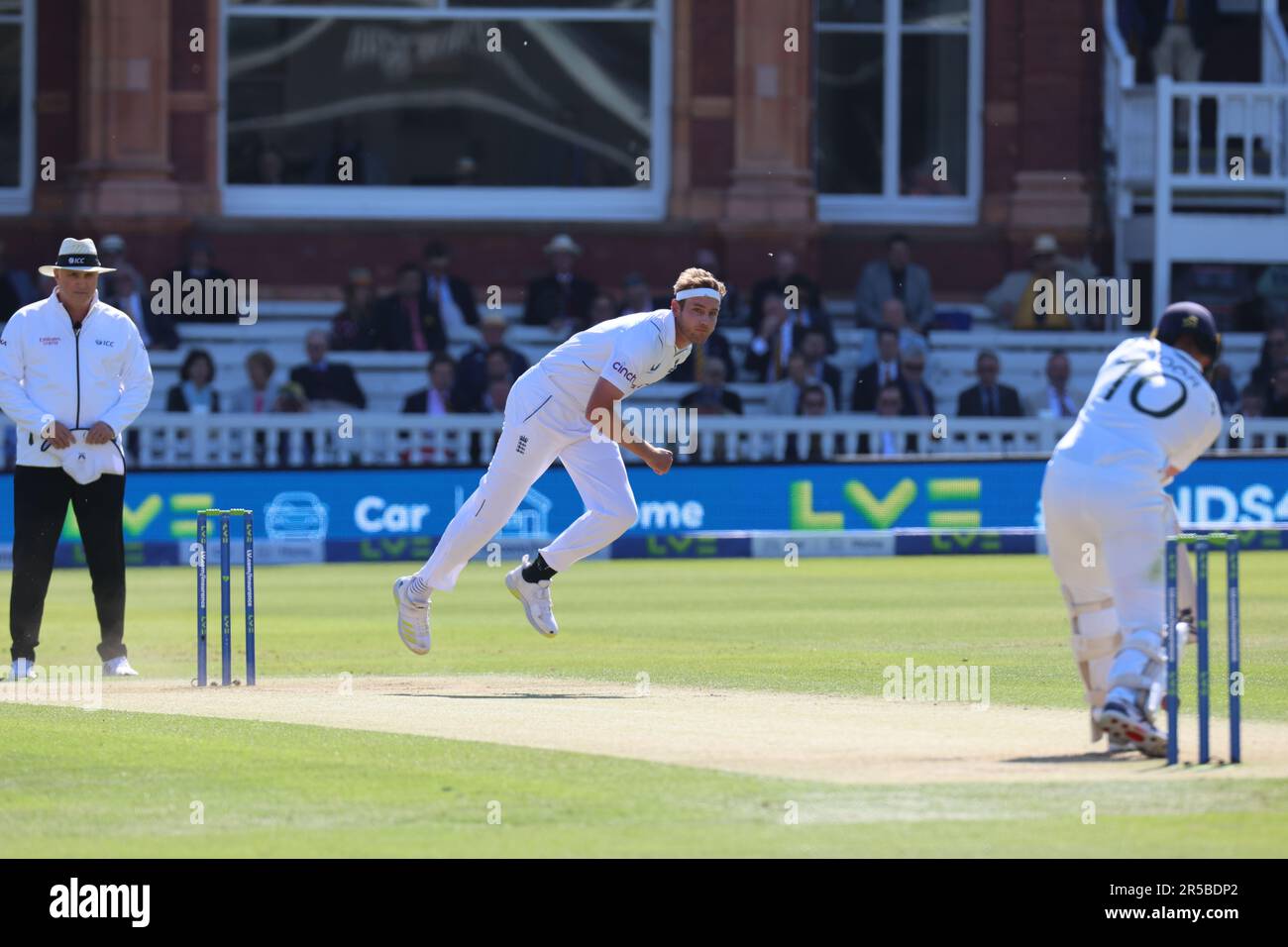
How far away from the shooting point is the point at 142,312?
23.1m

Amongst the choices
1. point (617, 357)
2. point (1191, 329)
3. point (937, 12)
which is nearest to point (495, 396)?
point (937, 12)

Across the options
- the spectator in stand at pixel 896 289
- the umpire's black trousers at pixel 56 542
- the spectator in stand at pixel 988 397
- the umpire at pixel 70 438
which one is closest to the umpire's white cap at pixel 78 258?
the umpire at pixel 70 438

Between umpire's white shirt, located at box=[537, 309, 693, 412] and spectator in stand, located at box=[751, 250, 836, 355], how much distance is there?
38.9 ft

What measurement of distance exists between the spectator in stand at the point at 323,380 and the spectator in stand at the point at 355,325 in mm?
1126

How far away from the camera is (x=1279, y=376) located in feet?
77.8

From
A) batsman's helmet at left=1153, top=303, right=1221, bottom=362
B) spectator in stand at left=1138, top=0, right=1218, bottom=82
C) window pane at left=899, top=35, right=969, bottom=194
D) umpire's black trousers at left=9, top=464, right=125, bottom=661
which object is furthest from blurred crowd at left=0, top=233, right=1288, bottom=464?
batsman's helmet at left=1153, top=303, right=1221, bottom=362

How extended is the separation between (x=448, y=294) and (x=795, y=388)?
141 inches

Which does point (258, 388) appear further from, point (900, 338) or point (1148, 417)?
point (1148, 417)

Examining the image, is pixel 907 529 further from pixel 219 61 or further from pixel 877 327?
pixel 219 61

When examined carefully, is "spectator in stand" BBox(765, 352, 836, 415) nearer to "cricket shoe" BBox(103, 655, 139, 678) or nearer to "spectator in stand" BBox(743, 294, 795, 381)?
"spectator in stand" BBox(743, 294, 795, 381)

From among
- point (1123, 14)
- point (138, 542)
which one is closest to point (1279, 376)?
point (1123, 14)

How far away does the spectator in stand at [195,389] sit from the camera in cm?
2200

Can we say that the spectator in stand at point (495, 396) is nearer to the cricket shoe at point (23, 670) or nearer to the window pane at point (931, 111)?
the window pane at point (931, 111)
